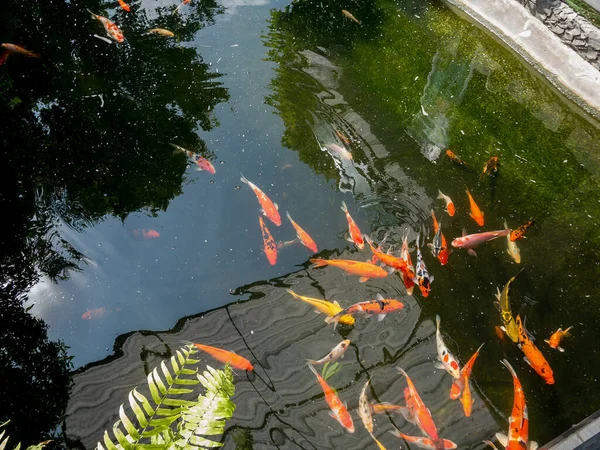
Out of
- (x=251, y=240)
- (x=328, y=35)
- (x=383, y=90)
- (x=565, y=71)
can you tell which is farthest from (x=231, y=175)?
(x=565, y=71)

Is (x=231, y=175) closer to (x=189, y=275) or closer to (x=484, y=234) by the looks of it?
(x=189, y=275)

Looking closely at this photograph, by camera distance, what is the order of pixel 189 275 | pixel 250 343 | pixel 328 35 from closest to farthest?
pixel 250 343, pixel 189 275, pixel 328 35

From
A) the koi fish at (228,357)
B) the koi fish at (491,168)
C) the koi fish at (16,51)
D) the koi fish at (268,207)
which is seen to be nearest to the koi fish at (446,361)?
the koi fish at (228,357)

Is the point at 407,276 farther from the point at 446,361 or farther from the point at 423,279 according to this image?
the point at 446,361

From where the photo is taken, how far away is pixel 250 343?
3.42 metres

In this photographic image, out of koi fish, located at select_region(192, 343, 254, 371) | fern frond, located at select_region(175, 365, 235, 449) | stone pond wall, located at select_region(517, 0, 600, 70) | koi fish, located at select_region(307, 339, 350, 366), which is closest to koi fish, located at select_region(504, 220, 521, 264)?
koi fish, located at select_region(307, 339, 350, 366)

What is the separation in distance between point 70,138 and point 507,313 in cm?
386

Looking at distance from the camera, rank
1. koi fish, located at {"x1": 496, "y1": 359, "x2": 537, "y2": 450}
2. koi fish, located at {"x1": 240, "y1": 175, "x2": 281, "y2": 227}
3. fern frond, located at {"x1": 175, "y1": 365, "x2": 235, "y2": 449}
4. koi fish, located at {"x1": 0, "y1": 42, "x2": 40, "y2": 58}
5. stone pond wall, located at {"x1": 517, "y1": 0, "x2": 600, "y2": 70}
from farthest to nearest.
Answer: koi fish, located at {"x1": 0, "y1": 42, "x2": 40, "y2": 58} < stone pond wall, located at {"x1": 517, "y1": 0, "x2": 600, "y2": 70} < koi fish, located at {"x1": 240, "y1": 175, "x2": 281, "y2": 227} < koi fish, located at {"x1": 496, "y1": 359, "x2": 537, "y2": 450} < fern frond, located at {"x1": 175, "y1": 365, "x2": 235, "y2": 449}

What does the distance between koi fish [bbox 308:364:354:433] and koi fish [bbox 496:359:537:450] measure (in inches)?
34.8

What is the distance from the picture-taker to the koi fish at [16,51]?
5070 millimetres

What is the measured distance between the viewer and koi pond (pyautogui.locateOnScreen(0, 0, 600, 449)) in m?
3.23

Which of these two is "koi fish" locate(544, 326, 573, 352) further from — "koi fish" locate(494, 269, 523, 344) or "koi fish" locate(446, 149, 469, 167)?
"koi fish" locate(446, 149, 469, 167)

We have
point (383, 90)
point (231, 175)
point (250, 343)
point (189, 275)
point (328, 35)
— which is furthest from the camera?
point (328, 35)

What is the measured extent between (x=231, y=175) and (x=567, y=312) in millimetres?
2721
